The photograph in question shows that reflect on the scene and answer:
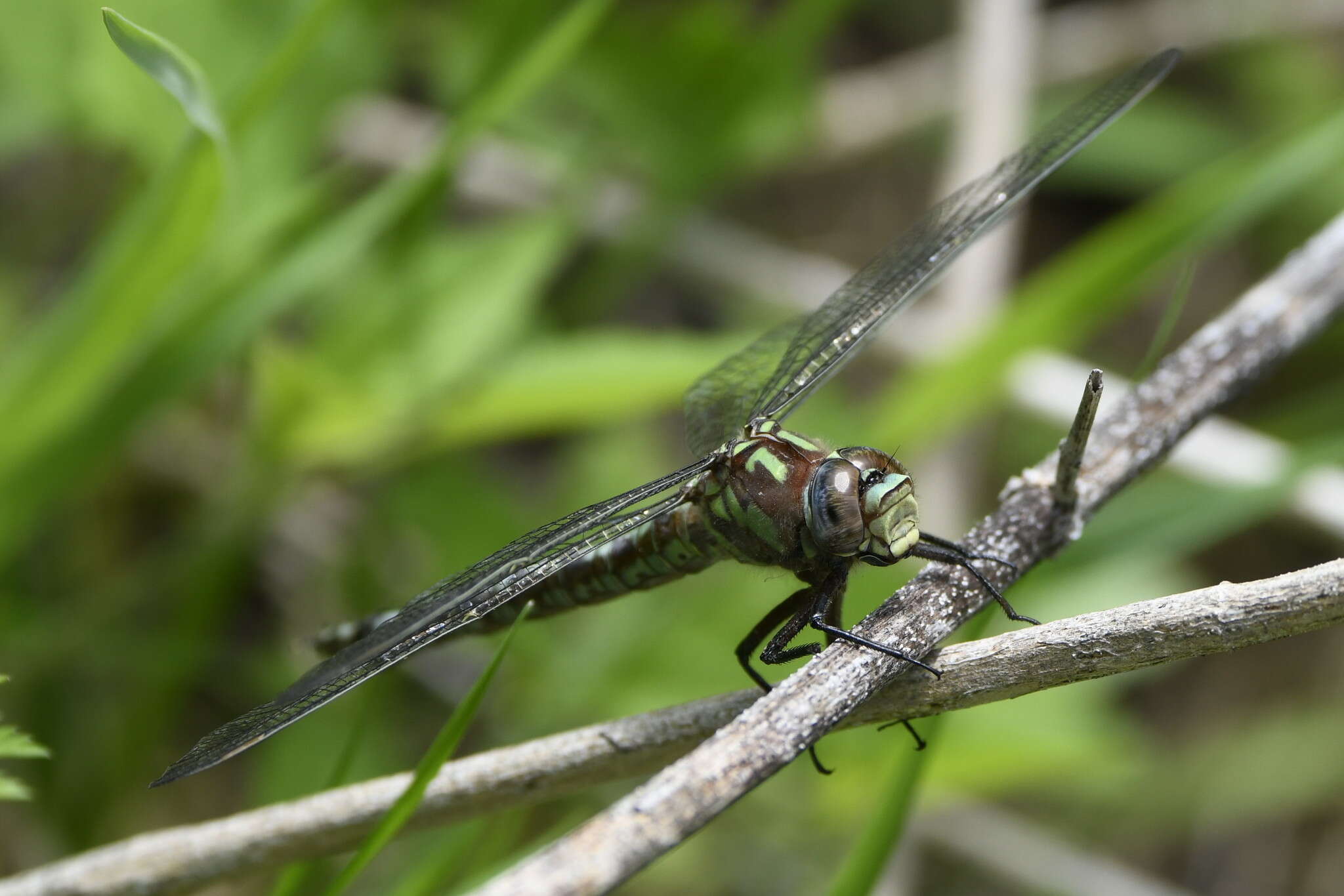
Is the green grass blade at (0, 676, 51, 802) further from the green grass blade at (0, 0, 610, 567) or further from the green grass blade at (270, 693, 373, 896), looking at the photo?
the green grass blade at (0, 0, 610, 567)

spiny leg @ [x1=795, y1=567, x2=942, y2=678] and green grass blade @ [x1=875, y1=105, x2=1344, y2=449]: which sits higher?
green grass blade @ [x1=875, y1=105, x2=1344, y2=449]

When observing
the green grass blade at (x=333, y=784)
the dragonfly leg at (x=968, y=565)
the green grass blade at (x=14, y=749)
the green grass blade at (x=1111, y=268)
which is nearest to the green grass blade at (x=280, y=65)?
the green grass blade at (x=333, y=784)

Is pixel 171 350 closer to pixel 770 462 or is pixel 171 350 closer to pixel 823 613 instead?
pixel 770 462

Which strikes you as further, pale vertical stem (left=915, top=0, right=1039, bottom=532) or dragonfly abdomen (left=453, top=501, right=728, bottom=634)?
pale vertical stem (left=915, top=0, right=1039, bottom=532)

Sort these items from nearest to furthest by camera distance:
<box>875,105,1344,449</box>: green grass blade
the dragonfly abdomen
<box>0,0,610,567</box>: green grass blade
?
1. the dragonfly abdomen
2. <box>0,0,610,567</box>: green grass blade
3. <box>875,105,1344,449</box>: green grass blade

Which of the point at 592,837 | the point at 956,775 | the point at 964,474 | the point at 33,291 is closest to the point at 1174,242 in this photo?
the point at 964,474

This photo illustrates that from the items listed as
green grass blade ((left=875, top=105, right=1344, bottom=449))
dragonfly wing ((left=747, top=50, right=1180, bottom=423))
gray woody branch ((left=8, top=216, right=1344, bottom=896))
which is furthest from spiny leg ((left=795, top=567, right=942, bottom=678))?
green grass blade ((left=875, top=105, right=1344, bottom=449))

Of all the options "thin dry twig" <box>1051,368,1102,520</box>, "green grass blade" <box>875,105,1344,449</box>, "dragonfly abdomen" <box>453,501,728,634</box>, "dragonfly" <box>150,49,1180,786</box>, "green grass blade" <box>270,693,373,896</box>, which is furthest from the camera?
"green grass blade" <box>875,105,1344,449</box>
